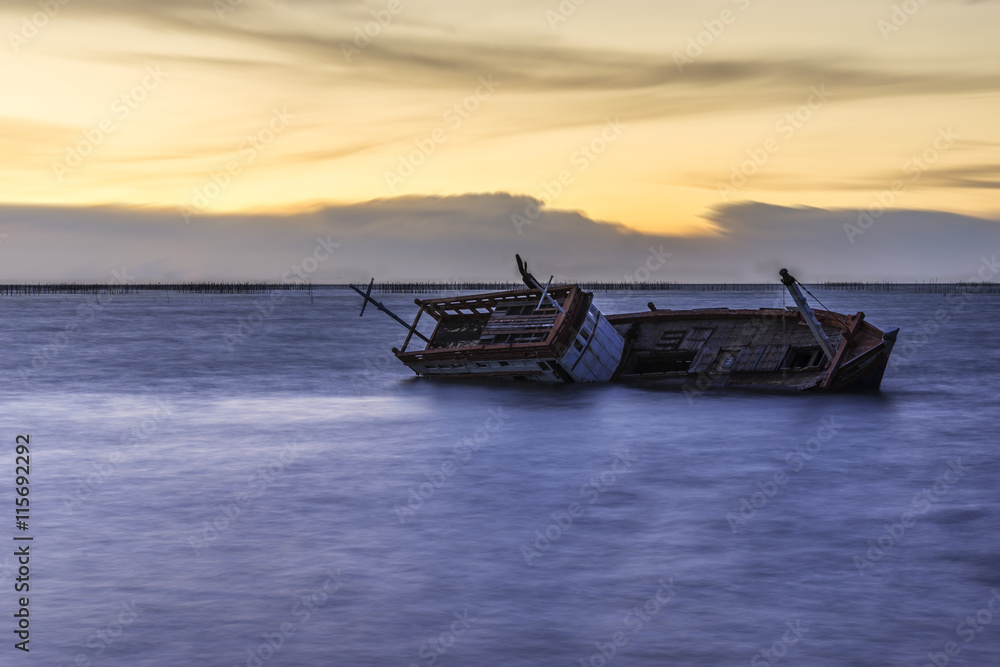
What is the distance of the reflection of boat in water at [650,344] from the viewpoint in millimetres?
39969

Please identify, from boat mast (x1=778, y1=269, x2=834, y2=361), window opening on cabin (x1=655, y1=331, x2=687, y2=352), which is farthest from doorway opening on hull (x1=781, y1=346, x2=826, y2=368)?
window opening on cabin (x1=655, y1=331, x2=687, y2=352)

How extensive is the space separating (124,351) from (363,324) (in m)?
57.7

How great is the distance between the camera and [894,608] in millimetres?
15336

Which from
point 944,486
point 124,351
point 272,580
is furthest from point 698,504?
point 124,351

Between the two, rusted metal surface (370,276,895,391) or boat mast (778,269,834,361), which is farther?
rusted metal surface (370,276,895,391)

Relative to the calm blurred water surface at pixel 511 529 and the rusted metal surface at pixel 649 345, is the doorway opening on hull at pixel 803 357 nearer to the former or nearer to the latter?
the rusted metal surface at pixel 649 345

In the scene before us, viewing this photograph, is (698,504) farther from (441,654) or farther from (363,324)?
(363,324)

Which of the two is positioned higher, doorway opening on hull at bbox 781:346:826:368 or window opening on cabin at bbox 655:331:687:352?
doorway opening on hull at bbox 781:346:826:368

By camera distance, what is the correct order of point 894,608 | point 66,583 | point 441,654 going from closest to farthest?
1. point 441,654
2. point 894,608
3. point 66,583

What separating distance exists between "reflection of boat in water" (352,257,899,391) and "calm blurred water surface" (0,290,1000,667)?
1339mm

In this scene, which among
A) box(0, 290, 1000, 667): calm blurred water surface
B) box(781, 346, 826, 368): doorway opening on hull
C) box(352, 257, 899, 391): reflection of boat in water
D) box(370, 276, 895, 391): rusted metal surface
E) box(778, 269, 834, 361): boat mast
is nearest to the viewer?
box(0, 290, 1000, 667): calm blurred water surface

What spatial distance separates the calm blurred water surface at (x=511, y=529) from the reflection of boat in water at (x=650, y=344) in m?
1.34

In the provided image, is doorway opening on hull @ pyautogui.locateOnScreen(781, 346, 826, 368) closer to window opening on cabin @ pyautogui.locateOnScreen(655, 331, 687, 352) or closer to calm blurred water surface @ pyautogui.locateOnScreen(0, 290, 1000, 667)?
calm blurred water surface @ pyautogui.locateOnScreen(0, 290, 1000, 667)

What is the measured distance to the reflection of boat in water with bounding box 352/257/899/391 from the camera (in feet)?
131
